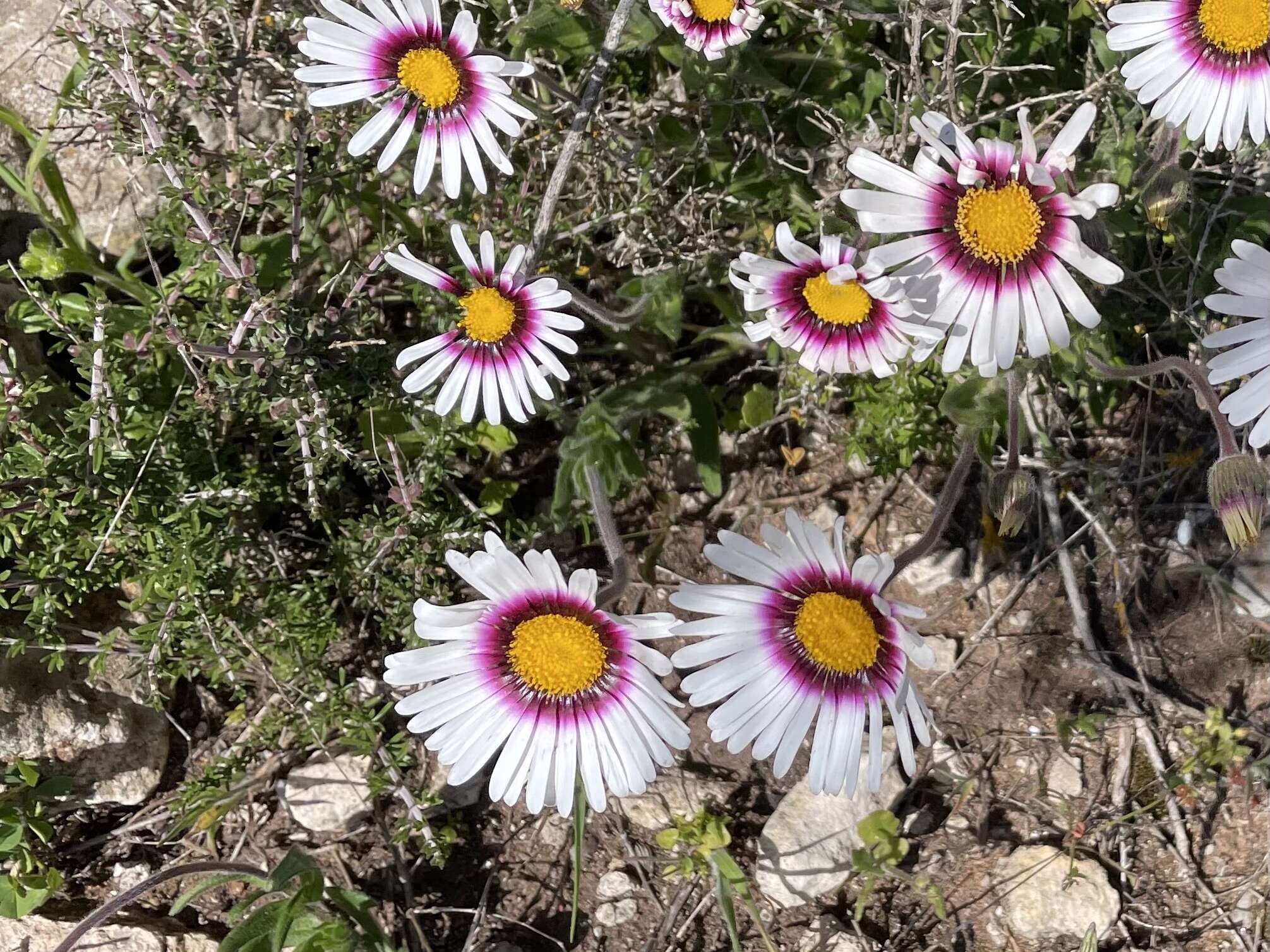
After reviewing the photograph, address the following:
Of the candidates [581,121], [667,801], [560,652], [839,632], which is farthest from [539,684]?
[581,121]

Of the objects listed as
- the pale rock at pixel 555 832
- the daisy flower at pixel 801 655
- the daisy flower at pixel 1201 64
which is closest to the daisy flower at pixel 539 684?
the daisy flower at pixel 801 655

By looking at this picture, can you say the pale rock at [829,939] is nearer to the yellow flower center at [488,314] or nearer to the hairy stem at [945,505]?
the hairy stem at [945,505]

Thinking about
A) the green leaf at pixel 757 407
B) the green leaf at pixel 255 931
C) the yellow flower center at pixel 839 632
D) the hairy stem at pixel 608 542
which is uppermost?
the green leaf at pixel 757 407

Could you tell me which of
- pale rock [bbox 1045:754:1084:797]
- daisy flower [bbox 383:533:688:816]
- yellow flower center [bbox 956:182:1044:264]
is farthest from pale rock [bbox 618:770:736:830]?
yellow flower center [bbox 956:182:1044:264]

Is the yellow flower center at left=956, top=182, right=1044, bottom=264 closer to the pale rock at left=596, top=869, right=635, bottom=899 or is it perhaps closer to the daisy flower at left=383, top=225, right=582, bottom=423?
the daisy flower at left=383, top=225, right=582, bottom=423

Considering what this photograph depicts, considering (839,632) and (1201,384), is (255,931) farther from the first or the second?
(1201,384)

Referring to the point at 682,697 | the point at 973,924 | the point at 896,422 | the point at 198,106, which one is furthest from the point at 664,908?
the point at 198,106
